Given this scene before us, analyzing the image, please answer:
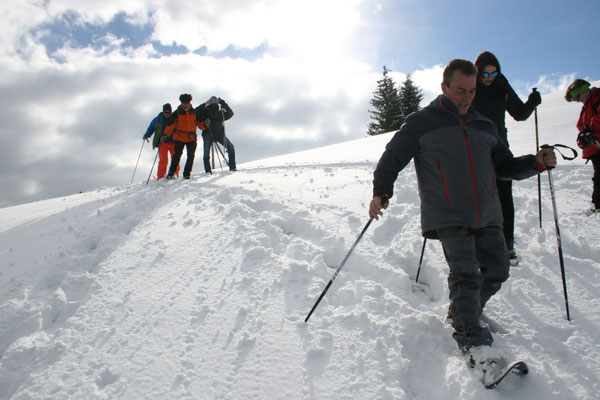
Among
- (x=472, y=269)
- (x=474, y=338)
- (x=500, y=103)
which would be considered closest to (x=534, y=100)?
(x=500, y=103)

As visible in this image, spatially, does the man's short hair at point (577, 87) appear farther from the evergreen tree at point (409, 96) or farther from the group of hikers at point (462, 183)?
the evergreen tree at point (409, 96)

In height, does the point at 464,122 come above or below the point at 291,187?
above

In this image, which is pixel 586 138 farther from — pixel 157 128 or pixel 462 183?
pixel 157 128

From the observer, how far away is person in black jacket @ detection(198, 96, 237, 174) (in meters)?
9.80

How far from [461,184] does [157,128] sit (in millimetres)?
9197

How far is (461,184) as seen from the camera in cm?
233

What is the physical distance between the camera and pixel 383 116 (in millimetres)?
31109

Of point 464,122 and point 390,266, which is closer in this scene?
point 464,122

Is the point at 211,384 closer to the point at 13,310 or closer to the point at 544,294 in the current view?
the point at 13,310

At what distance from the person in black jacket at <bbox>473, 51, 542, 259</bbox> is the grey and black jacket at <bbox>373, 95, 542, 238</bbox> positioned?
3.68 ft

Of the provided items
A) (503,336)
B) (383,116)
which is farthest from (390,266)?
(383,116)

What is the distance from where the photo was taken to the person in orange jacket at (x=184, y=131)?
8.98 metres

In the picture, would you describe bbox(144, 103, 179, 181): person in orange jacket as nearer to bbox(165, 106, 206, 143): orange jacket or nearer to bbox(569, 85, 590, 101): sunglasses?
bbox(165, 106, 206, 143): orange jacket

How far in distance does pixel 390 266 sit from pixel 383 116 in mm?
29746
